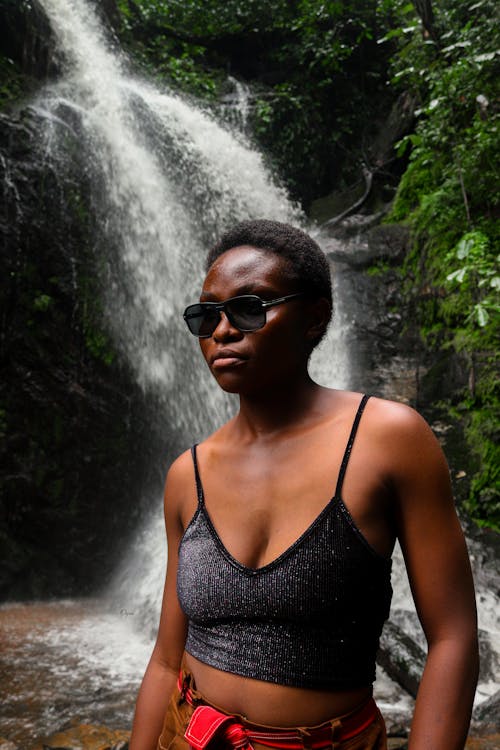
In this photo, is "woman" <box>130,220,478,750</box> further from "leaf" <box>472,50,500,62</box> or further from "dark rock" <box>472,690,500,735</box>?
"leaf" <box>472,50,500,62</box>

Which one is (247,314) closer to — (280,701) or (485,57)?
(280,701)

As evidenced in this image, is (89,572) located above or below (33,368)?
below

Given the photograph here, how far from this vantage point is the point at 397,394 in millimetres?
6887

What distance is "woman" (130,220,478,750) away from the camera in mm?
1069

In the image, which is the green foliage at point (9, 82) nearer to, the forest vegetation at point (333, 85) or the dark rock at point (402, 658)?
the forest vegetation at point (333, 85)

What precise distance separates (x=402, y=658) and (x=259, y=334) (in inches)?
137

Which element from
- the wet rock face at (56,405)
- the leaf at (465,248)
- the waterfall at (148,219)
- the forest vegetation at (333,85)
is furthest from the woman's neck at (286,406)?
the wet rock face at (56,405)

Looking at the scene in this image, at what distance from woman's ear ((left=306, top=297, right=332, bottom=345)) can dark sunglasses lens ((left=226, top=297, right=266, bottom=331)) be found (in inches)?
5.0

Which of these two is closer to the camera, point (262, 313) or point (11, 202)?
point (262, 313)

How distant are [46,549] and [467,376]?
4.86 meters

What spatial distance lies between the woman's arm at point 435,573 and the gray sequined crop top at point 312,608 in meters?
0.08

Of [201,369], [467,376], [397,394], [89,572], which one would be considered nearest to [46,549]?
[89,572]

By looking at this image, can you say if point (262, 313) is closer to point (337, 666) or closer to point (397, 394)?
point (337, 666)

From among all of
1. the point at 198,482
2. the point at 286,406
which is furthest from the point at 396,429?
the point at 198,482
